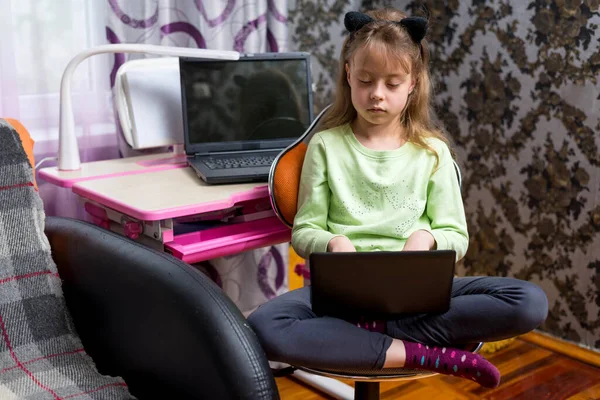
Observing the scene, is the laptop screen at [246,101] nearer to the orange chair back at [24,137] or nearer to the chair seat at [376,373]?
the orange chair back at [24,137]

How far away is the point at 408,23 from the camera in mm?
1393

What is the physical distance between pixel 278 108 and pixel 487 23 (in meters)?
0.79

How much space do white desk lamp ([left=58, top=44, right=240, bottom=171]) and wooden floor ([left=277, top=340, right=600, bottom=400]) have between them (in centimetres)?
85

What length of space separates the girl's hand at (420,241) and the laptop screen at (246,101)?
20.2 inches

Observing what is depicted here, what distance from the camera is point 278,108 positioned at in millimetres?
1758

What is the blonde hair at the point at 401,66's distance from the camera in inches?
53.8

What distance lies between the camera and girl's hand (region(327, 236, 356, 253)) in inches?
52.6

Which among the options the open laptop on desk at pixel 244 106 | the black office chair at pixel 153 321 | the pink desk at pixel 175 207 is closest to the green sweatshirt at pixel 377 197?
the pink desk at pixel 175 207

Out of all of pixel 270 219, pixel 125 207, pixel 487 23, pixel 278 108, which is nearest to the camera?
Result: pixel 125 207

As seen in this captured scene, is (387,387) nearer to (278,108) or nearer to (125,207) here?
(278,108)

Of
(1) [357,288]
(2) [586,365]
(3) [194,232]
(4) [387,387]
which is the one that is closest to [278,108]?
(3) [194,232]

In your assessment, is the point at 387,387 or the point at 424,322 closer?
the point at 424,322

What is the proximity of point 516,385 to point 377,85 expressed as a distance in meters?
1.02

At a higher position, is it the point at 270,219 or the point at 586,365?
the point at 270,219
